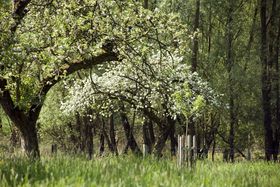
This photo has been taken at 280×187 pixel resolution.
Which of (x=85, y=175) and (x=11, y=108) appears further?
(x=11, y=108)

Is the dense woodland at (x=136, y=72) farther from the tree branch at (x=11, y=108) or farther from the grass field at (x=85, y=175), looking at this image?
the grass field at (x=85, y=175)

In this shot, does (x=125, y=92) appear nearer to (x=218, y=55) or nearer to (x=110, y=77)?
(x=110, y=77)

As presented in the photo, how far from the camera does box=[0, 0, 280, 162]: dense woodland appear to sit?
12.0 metres

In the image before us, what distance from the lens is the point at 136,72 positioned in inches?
599

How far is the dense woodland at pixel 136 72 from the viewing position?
1196cm

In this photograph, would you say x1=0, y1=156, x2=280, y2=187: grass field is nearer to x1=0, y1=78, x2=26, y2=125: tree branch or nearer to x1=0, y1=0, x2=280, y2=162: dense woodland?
x1=0, y1=0, x2=280, y2=162: dense woodland

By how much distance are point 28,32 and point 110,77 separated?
12438 mm

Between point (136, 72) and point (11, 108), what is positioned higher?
point (136, 72)

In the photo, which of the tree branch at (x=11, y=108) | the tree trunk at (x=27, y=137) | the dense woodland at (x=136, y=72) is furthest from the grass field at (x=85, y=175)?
the tree trunk at (x=27, y=137)

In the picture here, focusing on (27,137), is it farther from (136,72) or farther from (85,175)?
(85,175)

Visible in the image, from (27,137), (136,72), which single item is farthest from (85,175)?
(27,137)

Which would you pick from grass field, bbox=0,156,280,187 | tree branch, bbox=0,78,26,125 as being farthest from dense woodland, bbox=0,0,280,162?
grass field, bbox=0,156,280,187

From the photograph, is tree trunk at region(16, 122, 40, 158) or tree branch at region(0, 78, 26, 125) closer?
tree branch at region(0, 78, 26, 125)

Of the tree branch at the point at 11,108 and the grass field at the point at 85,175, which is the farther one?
the tree branch at the point at 11,108
